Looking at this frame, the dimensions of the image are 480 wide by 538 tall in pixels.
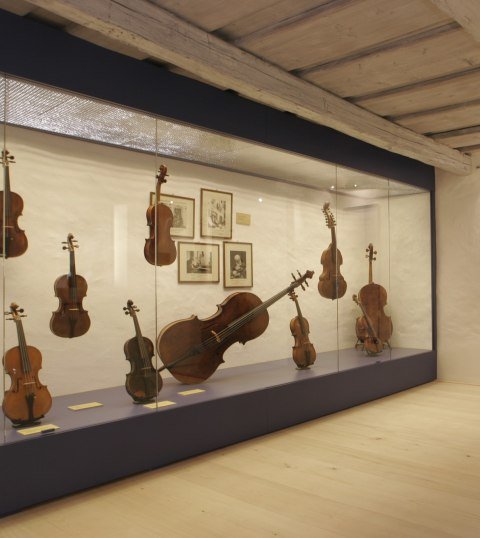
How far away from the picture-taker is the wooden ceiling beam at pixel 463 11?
2.48 meters

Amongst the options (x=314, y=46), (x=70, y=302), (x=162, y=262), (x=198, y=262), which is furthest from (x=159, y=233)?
(x=314, y=46)

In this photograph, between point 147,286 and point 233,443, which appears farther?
point 233,443

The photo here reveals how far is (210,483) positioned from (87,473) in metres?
0.63

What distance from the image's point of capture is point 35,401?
2729 mm

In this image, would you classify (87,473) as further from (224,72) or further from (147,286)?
(224,72)

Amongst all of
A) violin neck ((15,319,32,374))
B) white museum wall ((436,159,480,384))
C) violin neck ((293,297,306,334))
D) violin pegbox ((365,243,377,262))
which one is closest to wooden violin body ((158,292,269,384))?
violin neck ((293,297,306,334))

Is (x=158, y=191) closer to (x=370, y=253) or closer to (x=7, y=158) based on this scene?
(x=7, y=158)

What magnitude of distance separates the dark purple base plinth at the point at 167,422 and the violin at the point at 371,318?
0.29 m

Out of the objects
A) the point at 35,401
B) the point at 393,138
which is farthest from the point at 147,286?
the point at 393,138

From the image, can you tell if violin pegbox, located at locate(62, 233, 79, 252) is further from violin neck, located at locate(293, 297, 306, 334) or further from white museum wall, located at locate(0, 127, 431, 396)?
violin neck, located at locate(293, 297, 306, 334)

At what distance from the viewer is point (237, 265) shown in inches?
159

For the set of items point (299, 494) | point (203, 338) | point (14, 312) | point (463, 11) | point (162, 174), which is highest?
point (463, 11)

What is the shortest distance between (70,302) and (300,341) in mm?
2068

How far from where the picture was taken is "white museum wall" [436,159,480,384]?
18.9 ft
